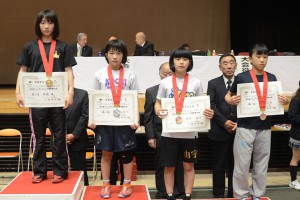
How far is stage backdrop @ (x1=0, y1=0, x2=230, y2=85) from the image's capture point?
12039 millimetres

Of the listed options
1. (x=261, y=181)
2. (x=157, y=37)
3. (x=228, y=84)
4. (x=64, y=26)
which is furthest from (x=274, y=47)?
(x=261, y=181)

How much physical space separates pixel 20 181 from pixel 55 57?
4.21 feet

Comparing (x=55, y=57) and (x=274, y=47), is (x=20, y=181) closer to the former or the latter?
(x=55, y=57)

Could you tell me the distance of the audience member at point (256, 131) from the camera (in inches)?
161

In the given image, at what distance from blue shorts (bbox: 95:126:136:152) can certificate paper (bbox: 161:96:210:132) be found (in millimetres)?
374

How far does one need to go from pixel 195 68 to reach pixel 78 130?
320 cm

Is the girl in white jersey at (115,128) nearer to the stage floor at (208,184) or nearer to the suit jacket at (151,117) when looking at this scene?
the suit jacket at (151,117)

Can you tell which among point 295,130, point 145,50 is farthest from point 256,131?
point 145,50

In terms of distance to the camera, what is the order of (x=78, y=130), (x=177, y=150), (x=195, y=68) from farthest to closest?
(x=195, y=68) < (x=78, y=130) < (x=177, y=150)

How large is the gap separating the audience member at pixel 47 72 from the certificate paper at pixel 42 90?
38 millimetres

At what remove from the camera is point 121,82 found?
12.9 feet

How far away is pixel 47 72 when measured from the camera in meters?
3.79

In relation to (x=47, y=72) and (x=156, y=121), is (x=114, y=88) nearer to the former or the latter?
(x=47, y=72)

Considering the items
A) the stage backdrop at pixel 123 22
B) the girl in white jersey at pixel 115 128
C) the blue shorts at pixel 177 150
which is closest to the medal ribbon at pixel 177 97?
the blue shorts at pixel 177 150
